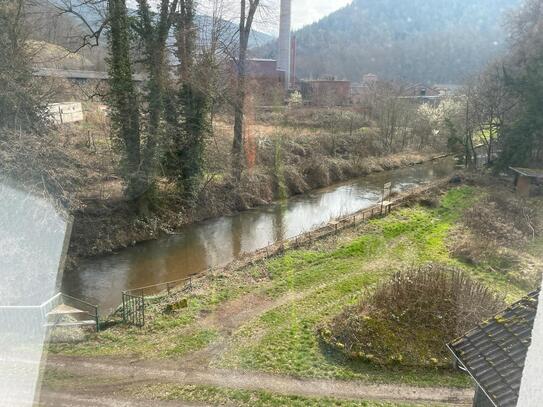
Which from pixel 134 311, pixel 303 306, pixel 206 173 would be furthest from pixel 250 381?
pixel 206 173

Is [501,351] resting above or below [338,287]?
above

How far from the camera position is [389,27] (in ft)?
262

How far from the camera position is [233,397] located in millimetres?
8141

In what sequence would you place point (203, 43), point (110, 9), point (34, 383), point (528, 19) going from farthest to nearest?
point (528, 19) < point (203, 43) < point (110, 9) < point (34, 383)

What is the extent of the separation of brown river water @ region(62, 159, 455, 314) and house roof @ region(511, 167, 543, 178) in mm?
6782

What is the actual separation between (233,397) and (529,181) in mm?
23084

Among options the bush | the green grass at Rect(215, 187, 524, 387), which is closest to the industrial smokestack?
the green grass at Rect(215, 187, 524, 387)

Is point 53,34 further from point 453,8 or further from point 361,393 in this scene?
point 453,8

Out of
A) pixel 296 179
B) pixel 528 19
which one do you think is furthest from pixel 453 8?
pixel 296 179

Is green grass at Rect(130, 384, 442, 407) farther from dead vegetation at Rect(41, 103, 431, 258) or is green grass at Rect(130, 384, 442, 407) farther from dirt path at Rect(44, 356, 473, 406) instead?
dead vegetation at Rect(41, 103, 431, 258)

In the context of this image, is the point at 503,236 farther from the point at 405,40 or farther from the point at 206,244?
the point at 405,40

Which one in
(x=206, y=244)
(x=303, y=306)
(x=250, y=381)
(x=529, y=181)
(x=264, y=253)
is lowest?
(x=206, y=244)

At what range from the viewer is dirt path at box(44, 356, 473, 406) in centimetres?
823

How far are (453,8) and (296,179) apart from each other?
63.5 metres
